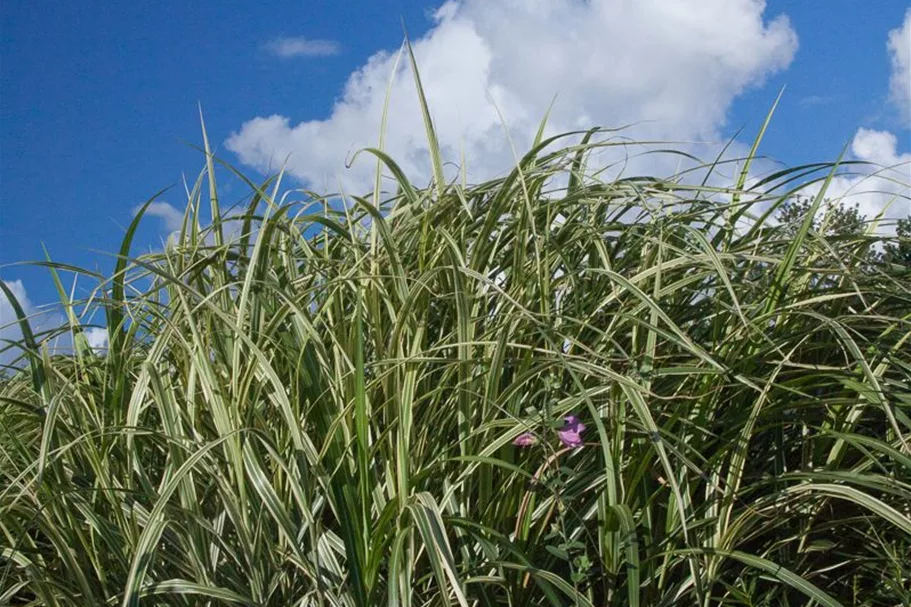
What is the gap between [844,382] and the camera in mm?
2023

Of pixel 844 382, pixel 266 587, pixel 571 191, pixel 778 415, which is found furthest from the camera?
pixel 571 191

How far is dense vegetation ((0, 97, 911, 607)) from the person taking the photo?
1.85m

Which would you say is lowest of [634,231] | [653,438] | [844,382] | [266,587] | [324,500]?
[266,587]

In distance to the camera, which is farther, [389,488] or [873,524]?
[873,524]

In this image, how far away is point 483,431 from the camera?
1942 millimetres

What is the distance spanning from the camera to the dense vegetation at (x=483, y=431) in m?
1.85

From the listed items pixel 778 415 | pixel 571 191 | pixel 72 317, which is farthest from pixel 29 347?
pixel 778 415

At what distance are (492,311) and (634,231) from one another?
1.43 feet

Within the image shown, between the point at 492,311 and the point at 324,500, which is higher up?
the point at 492,311

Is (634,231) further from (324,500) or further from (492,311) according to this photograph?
(324,500)

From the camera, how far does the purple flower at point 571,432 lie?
73.3 inches

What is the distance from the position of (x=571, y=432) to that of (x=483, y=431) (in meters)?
0.18

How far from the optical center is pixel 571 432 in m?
1.87

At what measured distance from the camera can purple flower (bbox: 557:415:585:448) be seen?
6.11 ft
